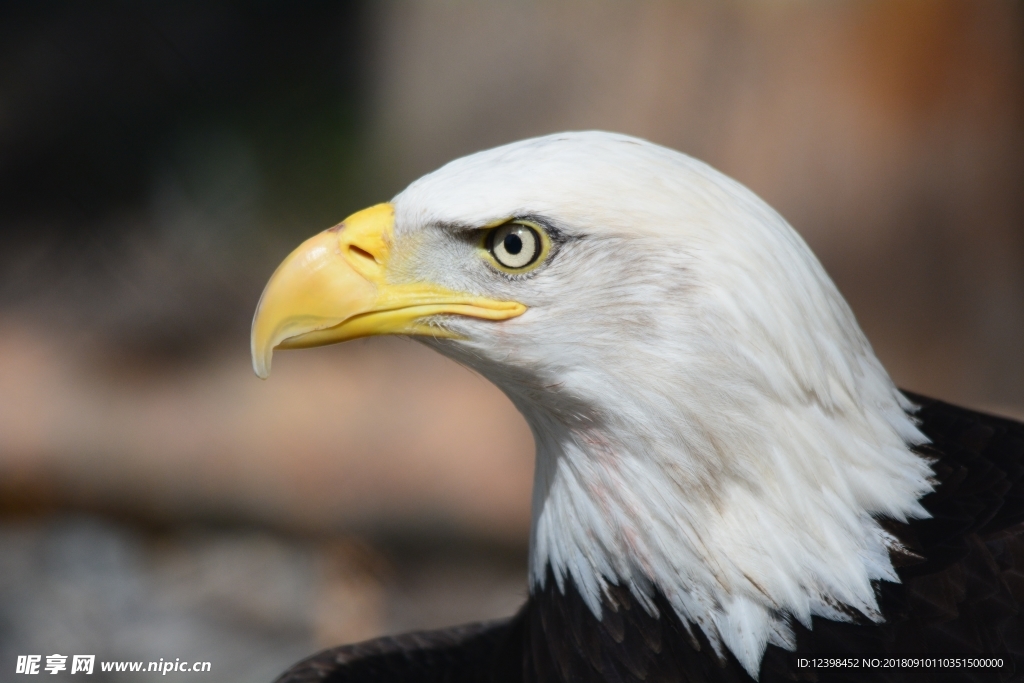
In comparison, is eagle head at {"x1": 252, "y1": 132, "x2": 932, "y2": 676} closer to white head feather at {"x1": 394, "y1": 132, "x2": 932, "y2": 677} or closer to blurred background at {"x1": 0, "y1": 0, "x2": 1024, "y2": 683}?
white head feather at {"x1": 394, "y1": 132, "x2": 932, "y2": 677}

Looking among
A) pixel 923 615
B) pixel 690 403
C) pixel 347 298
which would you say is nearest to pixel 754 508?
pixel 690 403

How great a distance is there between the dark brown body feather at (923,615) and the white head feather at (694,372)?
3 centimetres

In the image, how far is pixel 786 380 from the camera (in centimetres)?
136

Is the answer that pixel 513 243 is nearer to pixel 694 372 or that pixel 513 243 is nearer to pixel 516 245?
pixel 516 245

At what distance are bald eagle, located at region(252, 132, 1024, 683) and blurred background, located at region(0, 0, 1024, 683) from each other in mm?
2315

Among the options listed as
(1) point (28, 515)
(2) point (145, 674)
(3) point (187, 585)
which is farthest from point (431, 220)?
(1) point (28, 515)

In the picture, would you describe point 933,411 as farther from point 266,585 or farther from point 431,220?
point 266,585

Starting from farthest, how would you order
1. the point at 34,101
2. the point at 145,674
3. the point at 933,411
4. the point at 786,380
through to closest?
the point at 34,101, the point at 145,674, the point at 933,411, the point at 786,380

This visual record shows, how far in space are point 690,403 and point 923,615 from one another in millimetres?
508

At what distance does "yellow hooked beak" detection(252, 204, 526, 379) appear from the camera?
148 centimetres

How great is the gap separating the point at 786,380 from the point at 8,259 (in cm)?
478

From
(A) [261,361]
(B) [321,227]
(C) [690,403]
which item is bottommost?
(C) [690,403]

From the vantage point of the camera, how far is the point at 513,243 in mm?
1427

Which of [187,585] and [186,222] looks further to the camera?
[186,222]
